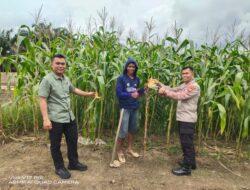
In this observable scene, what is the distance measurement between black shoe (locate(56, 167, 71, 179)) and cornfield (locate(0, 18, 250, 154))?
28.6 inches

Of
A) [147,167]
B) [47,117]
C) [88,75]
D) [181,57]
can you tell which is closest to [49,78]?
[47,117]

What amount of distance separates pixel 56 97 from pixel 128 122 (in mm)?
1026

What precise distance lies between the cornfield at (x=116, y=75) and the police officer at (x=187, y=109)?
→ 0.27 metres

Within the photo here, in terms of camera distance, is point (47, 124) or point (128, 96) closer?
point (47, 124)

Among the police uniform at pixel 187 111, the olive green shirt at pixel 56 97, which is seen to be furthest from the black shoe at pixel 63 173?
the police uniform at pixel 187 111

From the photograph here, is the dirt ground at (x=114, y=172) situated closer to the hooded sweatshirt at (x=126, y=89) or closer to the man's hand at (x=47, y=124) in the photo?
the man's hand at (x=47, y=124)

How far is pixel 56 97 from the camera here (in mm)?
2924

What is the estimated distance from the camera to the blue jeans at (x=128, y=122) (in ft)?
11.0

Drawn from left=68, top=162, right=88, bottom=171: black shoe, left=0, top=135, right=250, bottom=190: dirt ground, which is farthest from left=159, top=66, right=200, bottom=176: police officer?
left=68, top=162, right=88, bottom=171: black shoe

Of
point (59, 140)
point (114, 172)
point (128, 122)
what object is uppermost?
point (128, 122)

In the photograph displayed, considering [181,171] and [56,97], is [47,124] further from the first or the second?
[181,171]

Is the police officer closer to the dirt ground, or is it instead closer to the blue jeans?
the dirt ground

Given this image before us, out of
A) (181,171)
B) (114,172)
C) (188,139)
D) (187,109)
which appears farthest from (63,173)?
(187,109)

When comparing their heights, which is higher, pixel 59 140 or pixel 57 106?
pixel 57 106
